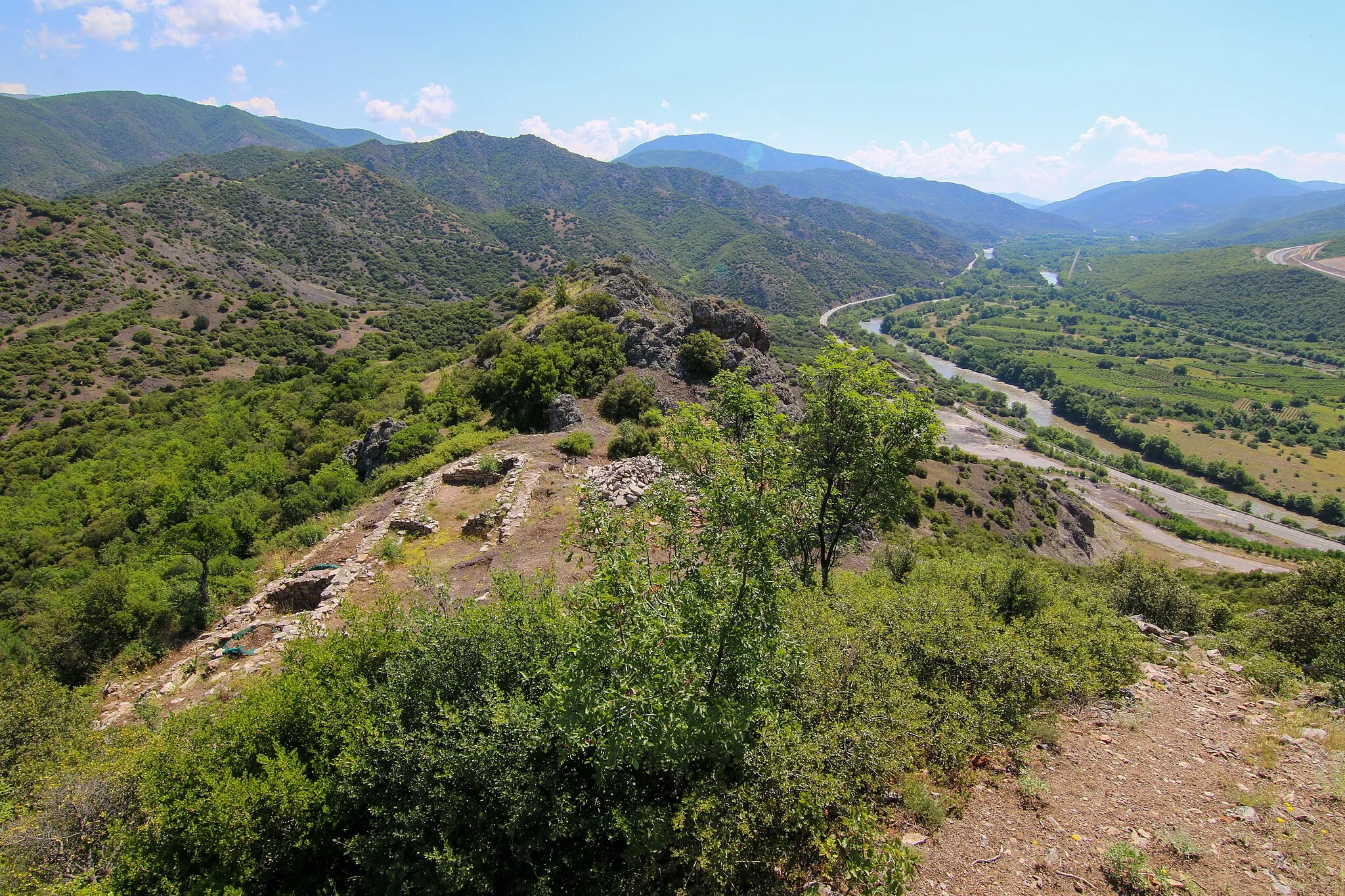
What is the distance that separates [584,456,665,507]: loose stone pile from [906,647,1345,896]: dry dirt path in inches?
542

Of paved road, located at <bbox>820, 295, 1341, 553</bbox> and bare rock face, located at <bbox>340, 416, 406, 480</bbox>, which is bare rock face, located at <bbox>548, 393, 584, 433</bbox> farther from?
paved road, located at <bbox>820, 295, 1341, 553</bbox>

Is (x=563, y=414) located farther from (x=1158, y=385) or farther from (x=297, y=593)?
(x=1158, y=385)

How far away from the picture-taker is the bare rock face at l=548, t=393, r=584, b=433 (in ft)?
95.0

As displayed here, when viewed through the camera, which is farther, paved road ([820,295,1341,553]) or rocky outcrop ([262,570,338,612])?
paved road ([820,295,1341,553])

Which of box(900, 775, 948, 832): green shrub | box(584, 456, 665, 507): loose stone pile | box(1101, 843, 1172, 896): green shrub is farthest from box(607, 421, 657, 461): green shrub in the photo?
box(1101, 843, 1172, 896): green shrub

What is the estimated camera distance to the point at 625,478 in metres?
22.3

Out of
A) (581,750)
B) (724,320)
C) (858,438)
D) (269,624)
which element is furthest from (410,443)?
(581,750)

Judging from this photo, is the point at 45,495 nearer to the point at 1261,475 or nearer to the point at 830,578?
the point at 830,578

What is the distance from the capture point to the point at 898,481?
51.8 ft

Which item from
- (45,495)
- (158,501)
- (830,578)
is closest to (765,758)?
(830,578)

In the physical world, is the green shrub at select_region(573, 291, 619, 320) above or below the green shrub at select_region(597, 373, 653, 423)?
above

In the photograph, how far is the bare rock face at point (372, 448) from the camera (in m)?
30.1

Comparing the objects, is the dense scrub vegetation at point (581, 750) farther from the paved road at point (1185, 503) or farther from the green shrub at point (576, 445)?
the paved road at point (1185, 503)

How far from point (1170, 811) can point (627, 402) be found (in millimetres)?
26066
